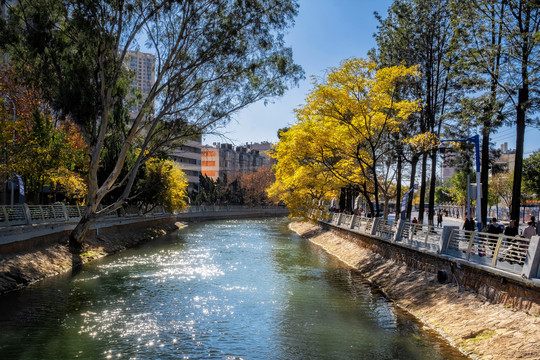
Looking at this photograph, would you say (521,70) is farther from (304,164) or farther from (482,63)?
(304,164)

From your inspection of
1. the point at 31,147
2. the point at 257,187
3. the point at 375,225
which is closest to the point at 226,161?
the point at 257,187

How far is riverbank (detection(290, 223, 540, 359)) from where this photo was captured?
391 inches

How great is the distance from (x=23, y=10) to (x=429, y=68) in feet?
78.9

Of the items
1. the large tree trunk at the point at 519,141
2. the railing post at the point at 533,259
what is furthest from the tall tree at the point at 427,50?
the railing post at the point at 533,259

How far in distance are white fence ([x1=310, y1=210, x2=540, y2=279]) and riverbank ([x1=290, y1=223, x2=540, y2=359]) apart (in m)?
1.06

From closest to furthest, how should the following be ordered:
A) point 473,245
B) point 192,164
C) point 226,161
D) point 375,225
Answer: point 473,245, point 375,225, point 192,164, point 226,161

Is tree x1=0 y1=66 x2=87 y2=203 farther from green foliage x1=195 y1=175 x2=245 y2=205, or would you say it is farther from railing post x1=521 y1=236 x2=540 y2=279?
green foliage x1=195 y1=175 x2=245 y2=205

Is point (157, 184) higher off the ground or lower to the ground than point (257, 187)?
lower

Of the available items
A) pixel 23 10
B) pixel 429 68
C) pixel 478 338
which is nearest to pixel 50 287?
pixel 23 10

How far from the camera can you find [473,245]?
15.8m

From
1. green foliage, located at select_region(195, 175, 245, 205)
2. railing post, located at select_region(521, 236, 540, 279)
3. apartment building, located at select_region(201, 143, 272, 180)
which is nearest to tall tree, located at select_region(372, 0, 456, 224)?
railing post, located at select_region(521, 236, 540, 279)

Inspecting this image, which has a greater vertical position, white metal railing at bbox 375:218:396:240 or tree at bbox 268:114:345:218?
tree at bbox 268:114:345:218

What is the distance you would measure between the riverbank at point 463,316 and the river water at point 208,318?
50 centimetres

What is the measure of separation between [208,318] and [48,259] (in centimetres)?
1155
